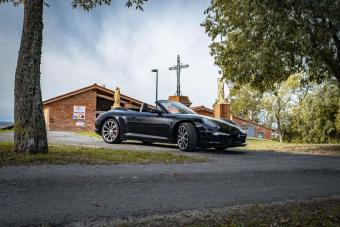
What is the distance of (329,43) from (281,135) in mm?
50012

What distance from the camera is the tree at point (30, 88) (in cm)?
905

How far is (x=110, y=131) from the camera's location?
14.0m

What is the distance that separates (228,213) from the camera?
15.3ft

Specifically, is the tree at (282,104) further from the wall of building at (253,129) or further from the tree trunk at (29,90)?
the tree trunk at (29,90)

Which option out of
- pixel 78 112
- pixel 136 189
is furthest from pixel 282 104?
pixel 136 189

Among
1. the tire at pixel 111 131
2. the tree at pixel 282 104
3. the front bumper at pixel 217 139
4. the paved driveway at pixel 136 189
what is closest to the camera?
the paved driveway at pixel 136 189

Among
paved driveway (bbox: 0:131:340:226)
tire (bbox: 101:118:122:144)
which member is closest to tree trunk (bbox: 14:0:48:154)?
paved driveway (bbox: 0:131:340:226)

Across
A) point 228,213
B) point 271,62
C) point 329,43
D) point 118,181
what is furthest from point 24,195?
point 329,43

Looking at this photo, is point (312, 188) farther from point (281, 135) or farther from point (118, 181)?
point (281, 135)

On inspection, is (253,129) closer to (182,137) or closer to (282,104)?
(282,104)

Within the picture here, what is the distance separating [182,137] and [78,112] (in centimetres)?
2948

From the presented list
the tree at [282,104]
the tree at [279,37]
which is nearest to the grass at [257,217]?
the tree at [279,37]

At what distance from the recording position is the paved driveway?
14.9ft

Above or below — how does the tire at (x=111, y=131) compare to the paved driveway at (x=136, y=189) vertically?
above
